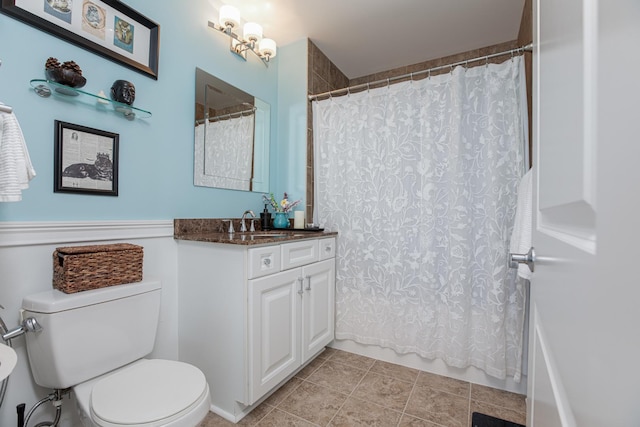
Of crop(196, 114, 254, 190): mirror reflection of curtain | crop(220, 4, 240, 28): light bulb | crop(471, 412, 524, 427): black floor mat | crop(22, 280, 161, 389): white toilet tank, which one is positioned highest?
crop(220, 4, 240, 28): light bulb

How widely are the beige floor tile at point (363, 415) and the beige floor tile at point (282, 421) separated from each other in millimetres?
160

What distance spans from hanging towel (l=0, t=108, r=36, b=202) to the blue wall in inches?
12.1

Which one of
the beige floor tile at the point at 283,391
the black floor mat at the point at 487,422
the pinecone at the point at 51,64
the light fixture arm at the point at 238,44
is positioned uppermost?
the light fixture arm at the point at 238,44

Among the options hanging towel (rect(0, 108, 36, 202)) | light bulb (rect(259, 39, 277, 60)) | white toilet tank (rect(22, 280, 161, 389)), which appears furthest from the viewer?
light bulb (rect(259, 39, 277, 60))

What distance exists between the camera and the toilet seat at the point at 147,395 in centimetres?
93

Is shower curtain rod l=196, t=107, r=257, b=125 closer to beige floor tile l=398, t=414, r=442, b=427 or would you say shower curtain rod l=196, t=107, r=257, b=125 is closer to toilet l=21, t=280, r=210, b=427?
toilet l=21, t=280, r=210, b=427

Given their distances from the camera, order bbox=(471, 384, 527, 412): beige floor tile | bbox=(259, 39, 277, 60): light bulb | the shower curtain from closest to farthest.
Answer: bbox=(471, 384, 527, 412): beige floor tile, the shower curtain, bbox=(259, 39, 277, 60): light bulb

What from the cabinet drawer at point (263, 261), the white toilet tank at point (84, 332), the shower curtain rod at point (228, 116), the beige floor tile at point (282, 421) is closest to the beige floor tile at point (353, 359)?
the beige floor tile at point (282, 421)

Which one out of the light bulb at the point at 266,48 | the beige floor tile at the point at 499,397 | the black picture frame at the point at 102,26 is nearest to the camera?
the black picture frame at the point at 102,26

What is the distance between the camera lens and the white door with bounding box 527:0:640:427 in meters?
0.22

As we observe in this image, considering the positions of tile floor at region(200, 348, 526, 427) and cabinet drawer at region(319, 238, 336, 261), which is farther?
cabinet drawer at region(319, 238, 336, 261)

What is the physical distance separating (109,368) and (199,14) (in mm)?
2093

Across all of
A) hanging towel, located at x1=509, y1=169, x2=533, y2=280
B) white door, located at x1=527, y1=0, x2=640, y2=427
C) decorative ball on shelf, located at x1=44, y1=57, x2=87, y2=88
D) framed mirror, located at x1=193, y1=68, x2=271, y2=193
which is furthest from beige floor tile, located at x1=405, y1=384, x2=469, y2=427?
decorative ball on shelf, located at x1=44, y1=57, x2=87, y2=88

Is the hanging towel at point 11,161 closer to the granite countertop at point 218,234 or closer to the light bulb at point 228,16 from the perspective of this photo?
the granite countertop at point 218,234
